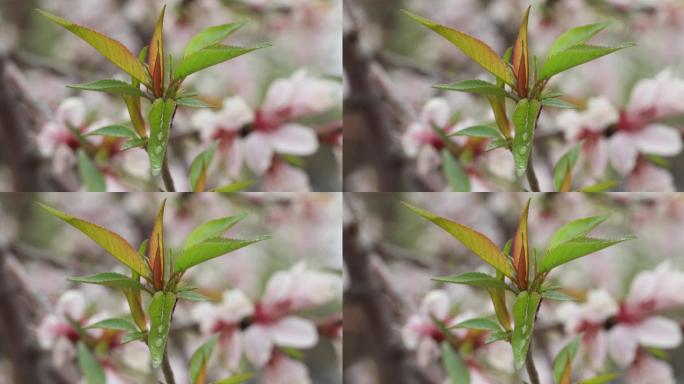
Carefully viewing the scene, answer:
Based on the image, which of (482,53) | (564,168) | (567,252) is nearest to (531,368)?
(567,252)

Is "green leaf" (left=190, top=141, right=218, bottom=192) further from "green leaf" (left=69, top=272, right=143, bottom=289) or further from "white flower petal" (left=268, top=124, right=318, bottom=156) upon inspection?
"green leaf" (left=69, top=272, right=143, bottom=289)

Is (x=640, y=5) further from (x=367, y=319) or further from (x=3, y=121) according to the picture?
(x=3, y=121)

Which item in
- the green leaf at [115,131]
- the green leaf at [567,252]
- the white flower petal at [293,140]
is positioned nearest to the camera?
the green leaf at [567,252]

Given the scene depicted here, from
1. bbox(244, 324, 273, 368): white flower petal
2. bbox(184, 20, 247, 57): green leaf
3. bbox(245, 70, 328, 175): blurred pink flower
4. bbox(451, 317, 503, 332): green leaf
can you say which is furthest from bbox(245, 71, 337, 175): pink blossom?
bbox(451, 317, 503, 332): green leaf

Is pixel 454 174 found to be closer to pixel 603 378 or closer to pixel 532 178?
pixel 532 178

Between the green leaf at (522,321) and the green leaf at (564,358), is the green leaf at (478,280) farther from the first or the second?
the green leaf at (564,358)

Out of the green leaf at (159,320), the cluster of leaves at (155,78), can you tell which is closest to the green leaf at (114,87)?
the cluster of leaves at (155,78)

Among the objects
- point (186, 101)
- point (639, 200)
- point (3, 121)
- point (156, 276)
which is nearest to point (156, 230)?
point (156, 276)
